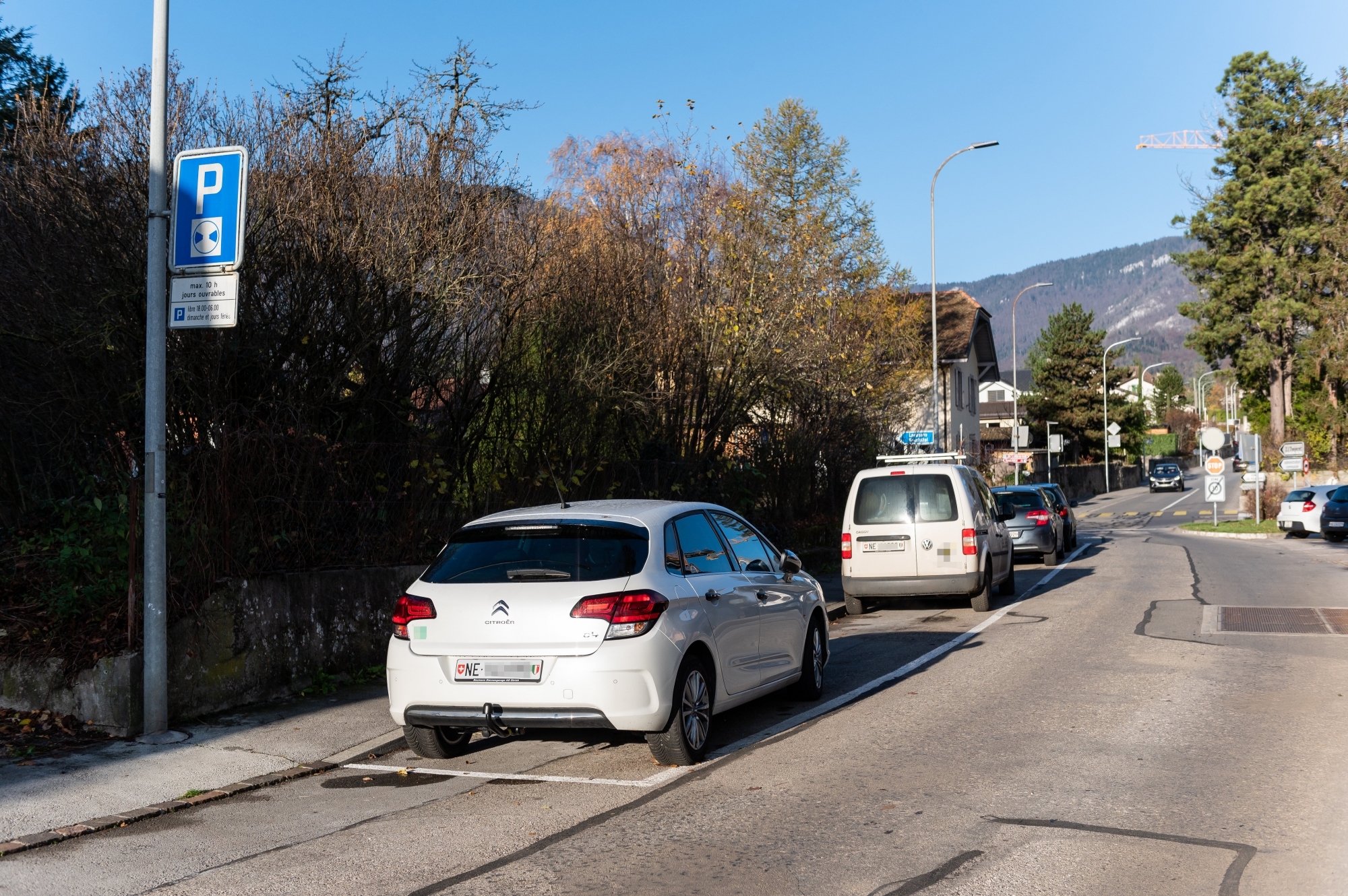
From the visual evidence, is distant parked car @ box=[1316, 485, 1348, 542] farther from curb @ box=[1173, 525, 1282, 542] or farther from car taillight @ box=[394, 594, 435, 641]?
car taillight @ box=[394, 594, 435, 641]

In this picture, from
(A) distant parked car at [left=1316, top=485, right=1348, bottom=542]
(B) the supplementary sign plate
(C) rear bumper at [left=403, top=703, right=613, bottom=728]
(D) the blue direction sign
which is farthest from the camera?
(A) distant parked car at [left=1316, top=485, right=1348, bottom=542]

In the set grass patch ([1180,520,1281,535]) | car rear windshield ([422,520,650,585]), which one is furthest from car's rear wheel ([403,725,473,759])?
grass patch ([1180,520,1281,535])

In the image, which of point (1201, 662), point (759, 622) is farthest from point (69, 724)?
point (1201, 662)

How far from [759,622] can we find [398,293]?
522 centimetres

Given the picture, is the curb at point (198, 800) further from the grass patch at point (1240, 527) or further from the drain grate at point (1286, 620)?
the grass patch at point (1240, 527)

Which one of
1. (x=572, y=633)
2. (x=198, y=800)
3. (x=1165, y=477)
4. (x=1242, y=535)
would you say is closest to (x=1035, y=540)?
(x=1242, y=535)

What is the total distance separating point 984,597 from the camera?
16.2 m

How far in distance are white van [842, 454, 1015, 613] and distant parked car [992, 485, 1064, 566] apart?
9.40 meters

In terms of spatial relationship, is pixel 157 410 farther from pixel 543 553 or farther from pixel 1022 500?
pixel 1022 500

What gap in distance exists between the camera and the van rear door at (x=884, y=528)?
15.8m

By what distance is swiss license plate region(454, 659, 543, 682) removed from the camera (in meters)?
7.02

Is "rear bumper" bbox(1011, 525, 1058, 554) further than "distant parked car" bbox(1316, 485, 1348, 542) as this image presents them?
No

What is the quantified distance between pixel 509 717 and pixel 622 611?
91cm

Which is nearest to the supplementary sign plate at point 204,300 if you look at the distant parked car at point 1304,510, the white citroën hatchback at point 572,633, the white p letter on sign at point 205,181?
the white p letter on sign at point 205,181
